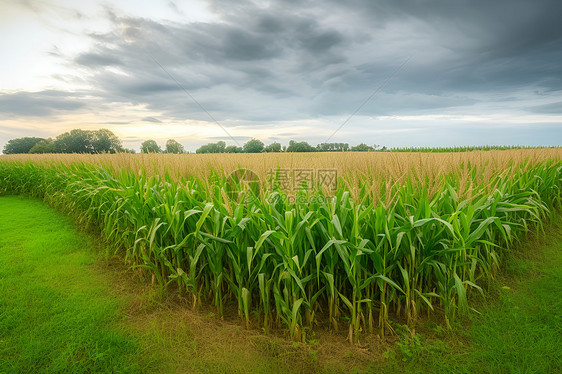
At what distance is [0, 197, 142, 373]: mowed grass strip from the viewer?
6.70ft

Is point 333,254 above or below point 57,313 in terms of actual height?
above

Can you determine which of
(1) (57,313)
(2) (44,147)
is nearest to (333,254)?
(1) (57,313)

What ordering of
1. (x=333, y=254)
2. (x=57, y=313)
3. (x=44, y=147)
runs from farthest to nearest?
(x=44, y=147)
(x=57, y=313)
(x=333, y=254)

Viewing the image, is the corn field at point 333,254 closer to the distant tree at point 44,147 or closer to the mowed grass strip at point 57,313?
the mowed grass strip at point 57,313

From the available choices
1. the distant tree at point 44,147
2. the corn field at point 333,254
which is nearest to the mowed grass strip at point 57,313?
the corn field at point 333,254

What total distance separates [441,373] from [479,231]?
1.06 m

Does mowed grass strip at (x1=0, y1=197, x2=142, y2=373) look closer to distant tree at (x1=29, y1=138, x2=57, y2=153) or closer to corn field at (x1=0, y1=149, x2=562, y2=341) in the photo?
corn field at (x1=0, y1=149, x2=562, y2=341)

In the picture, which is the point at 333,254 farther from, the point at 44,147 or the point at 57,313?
the point at 44,147

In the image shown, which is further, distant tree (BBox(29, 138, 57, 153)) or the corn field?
distant tree (BBox(29, 138, 57, 153))

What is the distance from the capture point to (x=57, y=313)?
2.61m

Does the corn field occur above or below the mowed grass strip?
above

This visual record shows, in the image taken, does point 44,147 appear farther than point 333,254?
Yes

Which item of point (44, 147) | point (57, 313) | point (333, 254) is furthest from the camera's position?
point (44, 147)

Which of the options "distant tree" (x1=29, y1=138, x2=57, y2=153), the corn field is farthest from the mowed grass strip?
"distant tree" (x1=29, y1=138, x2=57, y2=153)
